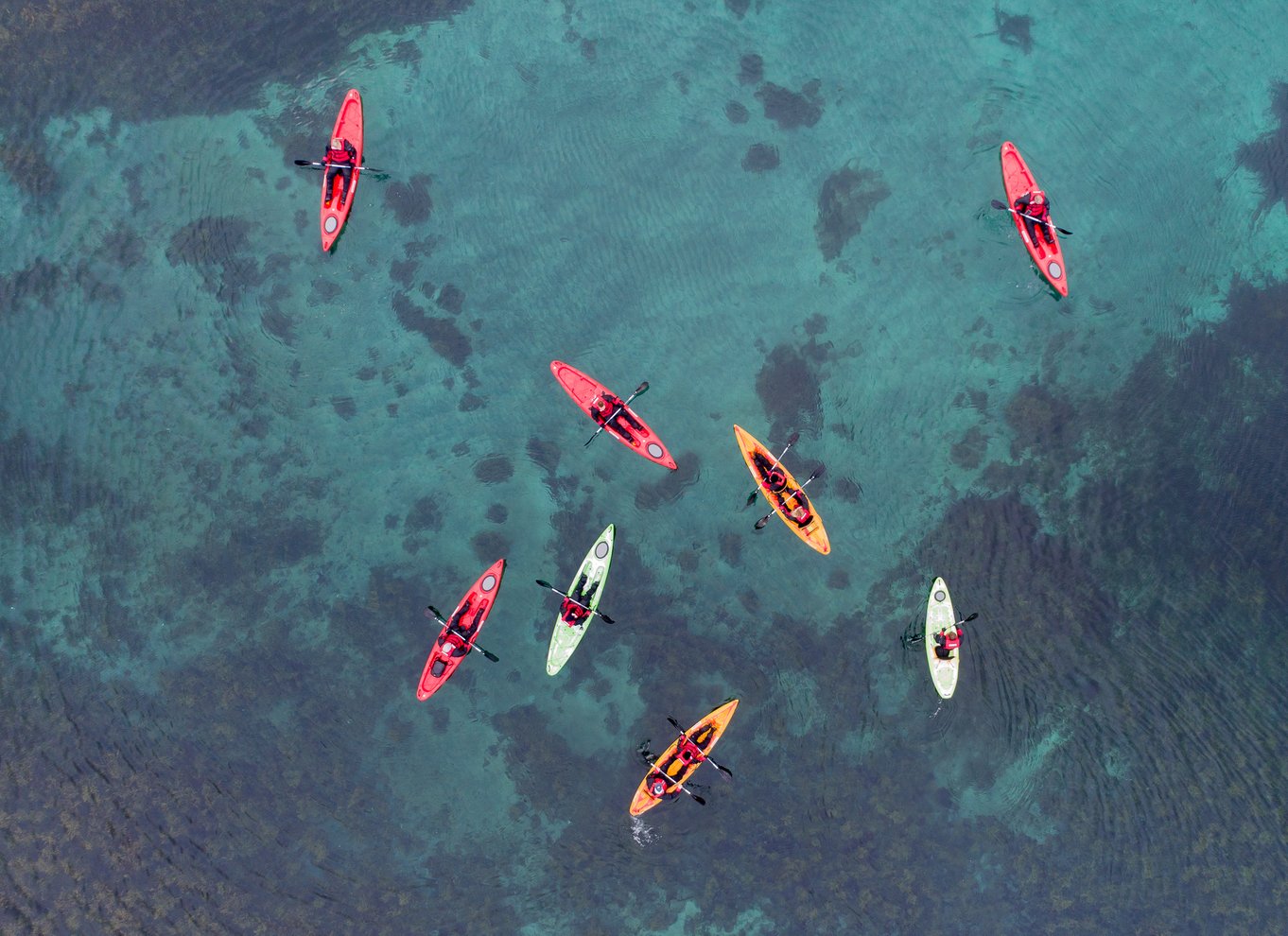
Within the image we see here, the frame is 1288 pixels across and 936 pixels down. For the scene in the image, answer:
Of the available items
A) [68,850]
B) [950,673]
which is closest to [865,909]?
[950,673]

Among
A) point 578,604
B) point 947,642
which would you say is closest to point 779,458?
point 947,642

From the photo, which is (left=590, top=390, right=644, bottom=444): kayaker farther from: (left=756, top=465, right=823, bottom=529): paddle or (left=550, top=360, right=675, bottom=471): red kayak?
(left=756, top=465, right=823, bottom=529): paddle

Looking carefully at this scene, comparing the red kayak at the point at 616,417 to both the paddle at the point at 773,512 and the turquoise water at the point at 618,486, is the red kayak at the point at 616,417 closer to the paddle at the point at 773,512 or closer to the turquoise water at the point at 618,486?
the turquoise water at the point at 618,486

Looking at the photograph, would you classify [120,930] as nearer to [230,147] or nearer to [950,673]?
[230,147]

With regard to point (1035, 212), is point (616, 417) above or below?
below

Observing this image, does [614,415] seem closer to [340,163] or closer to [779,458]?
[779,458]

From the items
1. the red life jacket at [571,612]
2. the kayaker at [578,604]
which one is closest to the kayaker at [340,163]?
the kayaker at [578,604]
